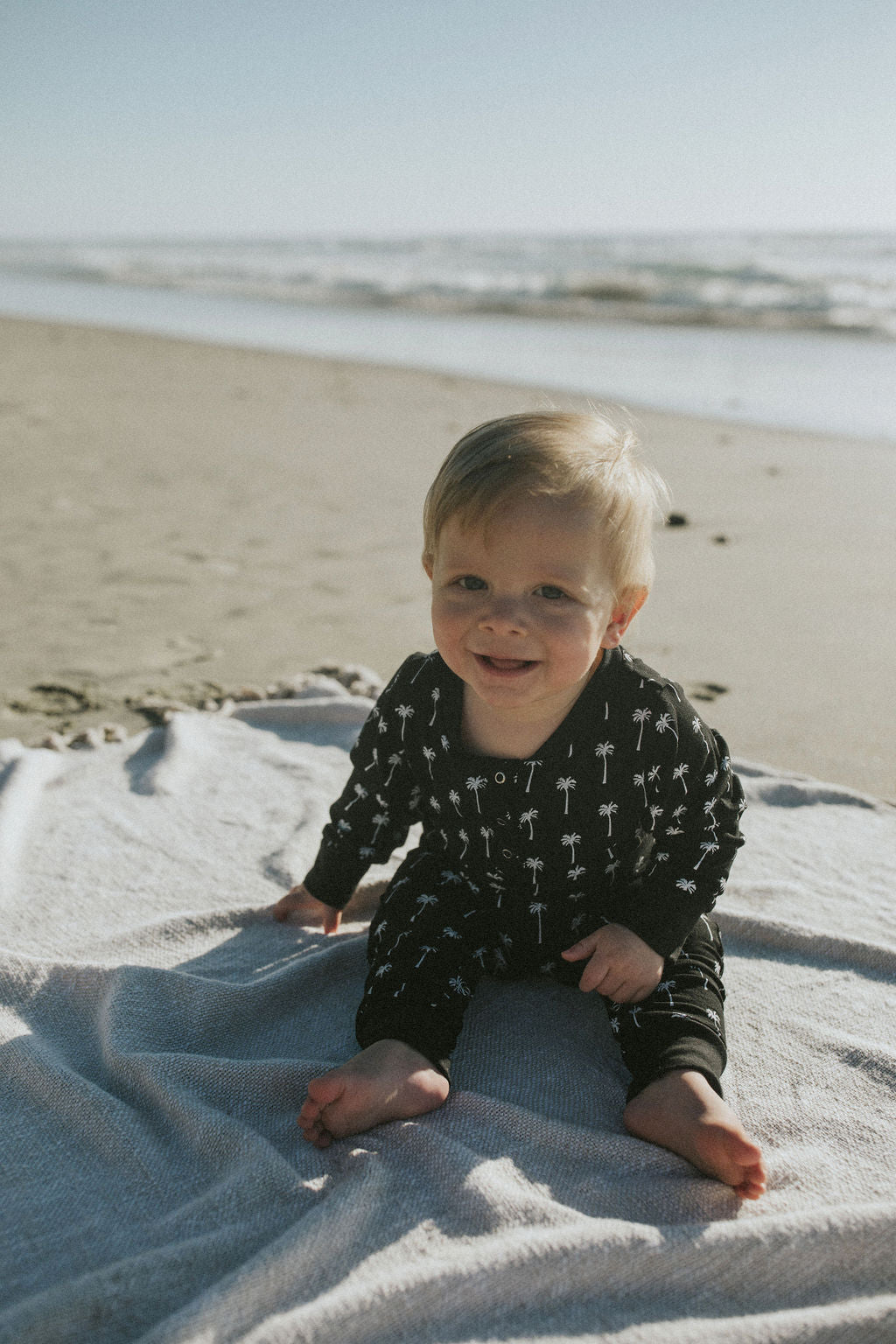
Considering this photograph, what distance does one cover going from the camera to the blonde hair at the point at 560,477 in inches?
58.9

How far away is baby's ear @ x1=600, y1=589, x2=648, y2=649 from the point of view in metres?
1.62

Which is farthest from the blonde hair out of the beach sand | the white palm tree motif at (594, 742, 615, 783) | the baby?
the beach sand

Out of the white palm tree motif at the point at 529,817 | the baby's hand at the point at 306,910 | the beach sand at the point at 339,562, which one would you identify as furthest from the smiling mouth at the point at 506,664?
the beach sand at the point at 339,562

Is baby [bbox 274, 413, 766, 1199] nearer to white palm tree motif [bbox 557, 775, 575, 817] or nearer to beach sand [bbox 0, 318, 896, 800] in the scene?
white palm tree motif [bbox 557, 775, 575, 817]

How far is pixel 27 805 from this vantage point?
7.65 ft

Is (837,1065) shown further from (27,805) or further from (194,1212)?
(27,805)

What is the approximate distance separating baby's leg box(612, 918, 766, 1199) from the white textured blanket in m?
0.04

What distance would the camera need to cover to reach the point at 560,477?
150 cm

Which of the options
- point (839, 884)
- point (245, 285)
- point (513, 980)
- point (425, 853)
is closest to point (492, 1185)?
point (513, 980)

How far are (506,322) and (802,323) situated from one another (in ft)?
10.8

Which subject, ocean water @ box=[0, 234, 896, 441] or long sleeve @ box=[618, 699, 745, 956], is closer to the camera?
long sleeve @ box=[618, 699, 745, 956]

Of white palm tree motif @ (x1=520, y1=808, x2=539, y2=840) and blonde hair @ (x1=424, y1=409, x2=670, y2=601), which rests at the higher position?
blonde hair @ (x1=424, y1=409, x2=670, y2=601)

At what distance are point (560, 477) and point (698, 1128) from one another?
0.89 m

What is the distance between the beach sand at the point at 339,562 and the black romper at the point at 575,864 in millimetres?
1150
